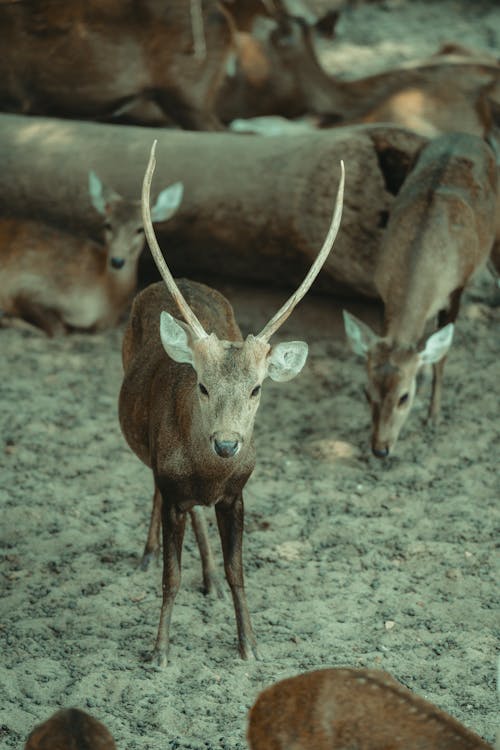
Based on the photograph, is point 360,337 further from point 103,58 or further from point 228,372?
point 103,58

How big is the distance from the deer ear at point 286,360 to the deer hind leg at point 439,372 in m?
2.46

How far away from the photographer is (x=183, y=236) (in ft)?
26.3

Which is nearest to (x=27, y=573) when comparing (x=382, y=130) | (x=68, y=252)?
(x=68, y=252)

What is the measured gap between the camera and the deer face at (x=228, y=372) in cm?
448

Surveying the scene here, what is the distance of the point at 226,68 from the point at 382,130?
2.31 m

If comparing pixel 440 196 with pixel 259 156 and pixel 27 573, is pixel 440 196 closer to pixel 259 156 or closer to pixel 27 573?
pixel 259 156

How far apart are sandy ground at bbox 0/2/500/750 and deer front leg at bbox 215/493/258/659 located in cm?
7

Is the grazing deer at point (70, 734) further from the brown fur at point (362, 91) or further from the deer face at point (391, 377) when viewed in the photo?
the brown fur at point (362, 91)

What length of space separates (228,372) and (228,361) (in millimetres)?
41

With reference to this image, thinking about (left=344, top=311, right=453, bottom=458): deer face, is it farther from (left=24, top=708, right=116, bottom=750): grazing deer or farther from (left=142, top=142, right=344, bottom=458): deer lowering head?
(left=24, top=708, right=116, bottom=750): grazing deer

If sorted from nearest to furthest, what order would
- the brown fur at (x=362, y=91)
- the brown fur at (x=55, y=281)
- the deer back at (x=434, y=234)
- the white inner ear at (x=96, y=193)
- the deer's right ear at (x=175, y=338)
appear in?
the deer's right ear at (x=175, y=338) < the deer back at (x=434, y=234) < the white inner ear at (x=96, y=193) < the brown fur at (x=55, y=281) < the brown fur at (x=362, y=91)

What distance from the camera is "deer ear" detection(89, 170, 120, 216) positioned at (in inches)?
307

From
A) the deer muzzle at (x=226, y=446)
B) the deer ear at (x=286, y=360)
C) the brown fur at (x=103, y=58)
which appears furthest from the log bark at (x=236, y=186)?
the deer muzzle at (x=226, y=446)

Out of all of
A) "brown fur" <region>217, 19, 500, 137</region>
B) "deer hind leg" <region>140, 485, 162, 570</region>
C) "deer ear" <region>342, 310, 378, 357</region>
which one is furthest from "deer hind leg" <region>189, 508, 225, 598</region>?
"brown fur" <region>217, 19, 500, 137</region>
